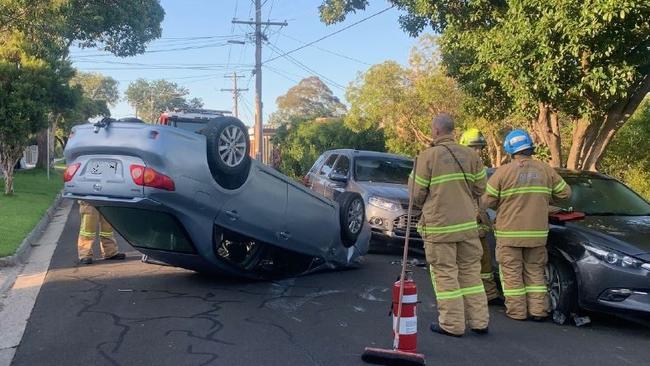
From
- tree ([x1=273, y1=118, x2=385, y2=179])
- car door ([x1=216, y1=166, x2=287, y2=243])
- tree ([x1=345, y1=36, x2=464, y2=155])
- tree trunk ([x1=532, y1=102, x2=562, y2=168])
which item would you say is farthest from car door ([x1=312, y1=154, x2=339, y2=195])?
tree ([x1=273, y1=118, x2=385, y2=179])

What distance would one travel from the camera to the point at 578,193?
762cm

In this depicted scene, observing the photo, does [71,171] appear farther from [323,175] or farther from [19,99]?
[19,99]

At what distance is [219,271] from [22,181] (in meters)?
23.2

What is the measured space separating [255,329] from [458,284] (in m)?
1.85

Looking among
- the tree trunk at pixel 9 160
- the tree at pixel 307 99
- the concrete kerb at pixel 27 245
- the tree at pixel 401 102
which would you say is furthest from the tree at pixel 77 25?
the tree at pixel 307 99

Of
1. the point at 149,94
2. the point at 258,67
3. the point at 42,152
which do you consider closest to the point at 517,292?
the point at 258,67

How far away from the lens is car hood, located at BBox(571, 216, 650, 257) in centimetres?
605

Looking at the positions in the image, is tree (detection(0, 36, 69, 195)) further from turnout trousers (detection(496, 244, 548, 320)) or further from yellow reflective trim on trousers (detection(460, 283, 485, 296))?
yellow reflective trim on trousers (detection(460, 283, 485, 296))

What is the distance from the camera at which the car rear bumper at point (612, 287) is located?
5.89 m

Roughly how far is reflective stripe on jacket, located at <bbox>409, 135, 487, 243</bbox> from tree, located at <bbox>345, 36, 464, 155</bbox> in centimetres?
2453

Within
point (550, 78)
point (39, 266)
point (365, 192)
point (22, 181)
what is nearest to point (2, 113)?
point (22, 181)

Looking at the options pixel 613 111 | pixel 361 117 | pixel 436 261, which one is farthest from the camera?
pixel 361 117

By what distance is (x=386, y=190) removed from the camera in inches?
433

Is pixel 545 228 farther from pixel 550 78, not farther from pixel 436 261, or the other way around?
pixel 550 78
